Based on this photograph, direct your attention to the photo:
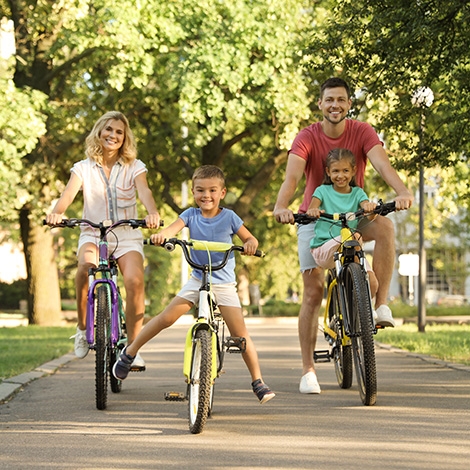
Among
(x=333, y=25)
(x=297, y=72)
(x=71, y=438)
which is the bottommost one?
(x=71, y=438)

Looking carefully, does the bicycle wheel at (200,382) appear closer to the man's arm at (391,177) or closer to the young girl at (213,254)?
the young girl at (213,254)

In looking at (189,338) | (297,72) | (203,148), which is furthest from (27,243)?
(189,338)

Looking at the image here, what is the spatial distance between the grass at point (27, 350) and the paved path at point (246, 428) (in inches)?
65.1

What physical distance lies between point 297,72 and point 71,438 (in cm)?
1907

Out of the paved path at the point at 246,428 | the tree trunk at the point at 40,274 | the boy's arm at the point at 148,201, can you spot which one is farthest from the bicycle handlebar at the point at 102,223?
the tree trunk at the point at 40,274

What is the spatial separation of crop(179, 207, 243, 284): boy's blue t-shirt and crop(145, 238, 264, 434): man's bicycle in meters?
0.13

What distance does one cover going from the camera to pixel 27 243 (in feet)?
91.9

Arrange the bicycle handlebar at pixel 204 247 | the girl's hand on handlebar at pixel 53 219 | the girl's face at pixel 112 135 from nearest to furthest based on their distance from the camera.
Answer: the bicycle handlebar at pixel 204 247 < the girl's hand on handlebar at pixel 53 219 < the girl's face at pixel 112 135

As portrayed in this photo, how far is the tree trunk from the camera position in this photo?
2797cm

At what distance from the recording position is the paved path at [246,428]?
5473 millimetres

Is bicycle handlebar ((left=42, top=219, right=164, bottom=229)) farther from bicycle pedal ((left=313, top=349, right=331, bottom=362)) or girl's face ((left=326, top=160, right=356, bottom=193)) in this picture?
bicycle pedal ((left=313, top=349, right=331, bottom=362))

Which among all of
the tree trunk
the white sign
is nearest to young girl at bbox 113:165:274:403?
the tree trunk

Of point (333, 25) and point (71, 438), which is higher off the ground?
point (333, 25)

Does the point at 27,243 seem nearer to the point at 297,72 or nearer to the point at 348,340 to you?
the point at 297,72
